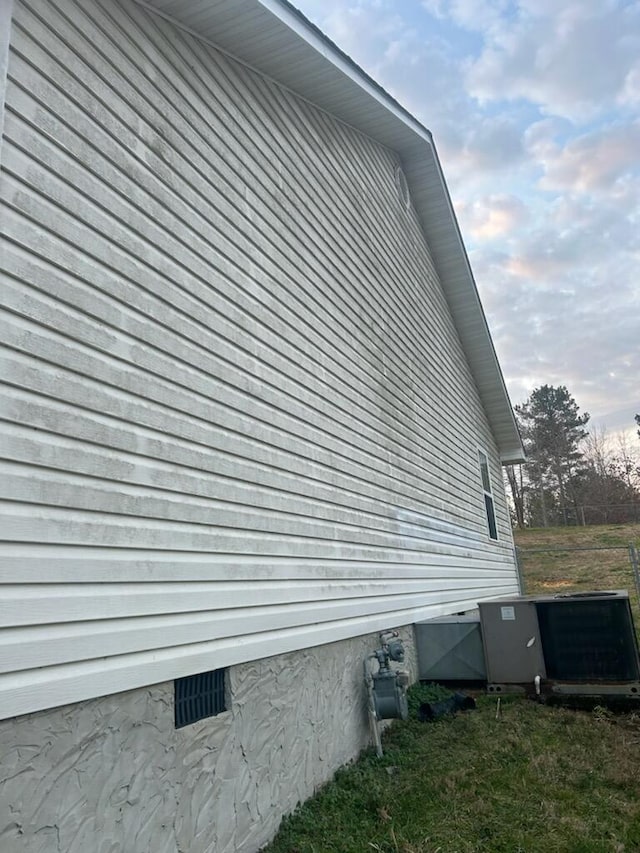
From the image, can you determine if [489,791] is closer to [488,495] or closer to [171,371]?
[171,371]

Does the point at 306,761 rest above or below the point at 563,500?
below

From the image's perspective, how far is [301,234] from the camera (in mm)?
5551

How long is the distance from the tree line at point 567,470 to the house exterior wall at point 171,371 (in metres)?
30.3

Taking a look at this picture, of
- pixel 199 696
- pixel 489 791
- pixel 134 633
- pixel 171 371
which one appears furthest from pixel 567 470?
pixel 134 633

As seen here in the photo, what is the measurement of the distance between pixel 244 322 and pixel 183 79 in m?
1.61

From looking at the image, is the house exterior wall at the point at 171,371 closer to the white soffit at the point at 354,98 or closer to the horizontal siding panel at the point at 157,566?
the horizontal siding panel at the point at 157,566

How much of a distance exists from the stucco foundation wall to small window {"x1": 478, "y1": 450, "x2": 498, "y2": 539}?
8101 mm

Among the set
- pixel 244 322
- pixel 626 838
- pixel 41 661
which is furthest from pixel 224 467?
pixel 626 838

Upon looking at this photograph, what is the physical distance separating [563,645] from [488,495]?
19.7 ft

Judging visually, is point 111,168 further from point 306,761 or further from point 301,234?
point 306,761

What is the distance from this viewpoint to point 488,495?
12695 mm

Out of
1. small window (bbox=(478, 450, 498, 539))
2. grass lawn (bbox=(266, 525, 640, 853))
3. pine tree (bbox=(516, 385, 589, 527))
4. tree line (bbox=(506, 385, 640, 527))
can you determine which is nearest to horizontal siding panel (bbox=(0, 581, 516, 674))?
grass lawn (bbox=(266, 525, 640, 853))

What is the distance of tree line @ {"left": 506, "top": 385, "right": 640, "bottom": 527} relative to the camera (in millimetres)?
34781

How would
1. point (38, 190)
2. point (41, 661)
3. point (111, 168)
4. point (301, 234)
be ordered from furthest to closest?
point (301, 234)
point (111, 168)
point (38, 190)
point (41, 661)
